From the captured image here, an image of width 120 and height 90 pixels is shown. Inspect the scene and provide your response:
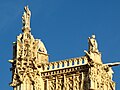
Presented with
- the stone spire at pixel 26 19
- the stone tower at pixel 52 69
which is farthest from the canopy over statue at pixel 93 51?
the stone spire at pixel 26 19

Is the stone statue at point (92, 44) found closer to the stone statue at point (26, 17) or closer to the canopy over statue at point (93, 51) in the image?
the canopy over statue at point (93, 51)

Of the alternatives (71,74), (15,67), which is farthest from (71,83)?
(15,67)

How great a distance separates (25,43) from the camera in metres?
61.5

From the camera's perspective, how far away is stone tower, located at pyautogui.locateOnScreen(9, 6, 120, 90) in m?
59.0

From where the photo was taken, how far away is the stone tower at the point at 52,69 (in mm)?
59031

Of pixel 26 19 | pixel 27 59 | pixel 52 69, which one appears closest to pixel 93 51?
pixel 52 69

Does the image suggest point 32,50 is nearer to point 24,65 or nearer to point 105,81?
point 24,65

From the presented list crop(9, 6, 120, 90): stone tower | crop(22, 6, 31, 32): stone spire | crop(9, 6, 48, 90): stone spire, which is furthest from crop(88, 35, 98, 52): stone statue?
crop(22, 6, 31, 32): stone spire

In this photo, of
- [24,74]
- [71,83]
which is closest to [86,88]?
[71,83]

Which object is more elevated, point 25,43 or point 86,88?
point 25,43

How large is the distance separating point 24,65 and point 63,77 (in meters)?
3.35

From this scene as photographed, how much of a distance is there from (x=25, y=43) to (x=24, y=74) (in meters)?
2.72

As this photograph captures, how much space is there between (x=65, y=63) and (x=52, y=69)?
1.22 metres

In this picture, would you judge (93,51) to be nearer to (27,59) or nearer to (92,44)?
(92,44)
